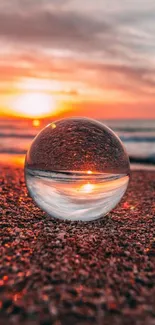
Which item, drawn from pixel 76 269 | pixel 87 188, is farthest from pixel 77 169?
pixel 76 269

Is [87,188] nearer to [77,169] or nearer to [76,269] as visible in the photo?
[77,169]

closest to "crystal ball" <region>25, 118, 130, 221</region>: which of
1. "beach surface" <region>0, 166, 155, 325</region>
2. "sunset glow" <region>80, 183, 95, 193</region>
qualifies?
"sunset glow" <region>80, 183, 95, 193</region>

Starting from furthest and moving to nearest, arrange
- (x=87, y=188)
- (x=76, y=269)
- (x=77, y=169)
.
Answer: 1. (x=87, y=188)
2. (x=77, y=169)
3. (x=76, y=269)

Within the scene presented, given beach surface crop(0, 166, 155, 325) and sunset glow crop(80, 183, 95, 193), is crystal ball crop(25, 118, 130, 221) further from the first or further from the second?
beach surface crop(0, 166, 155, 325)

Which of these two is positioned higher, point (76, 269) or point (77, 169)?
point (77, 169)

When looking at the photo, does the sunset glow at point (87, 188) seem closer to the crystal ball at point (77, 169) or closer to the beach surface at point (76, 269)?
the crystal ball at point (77, 169)
